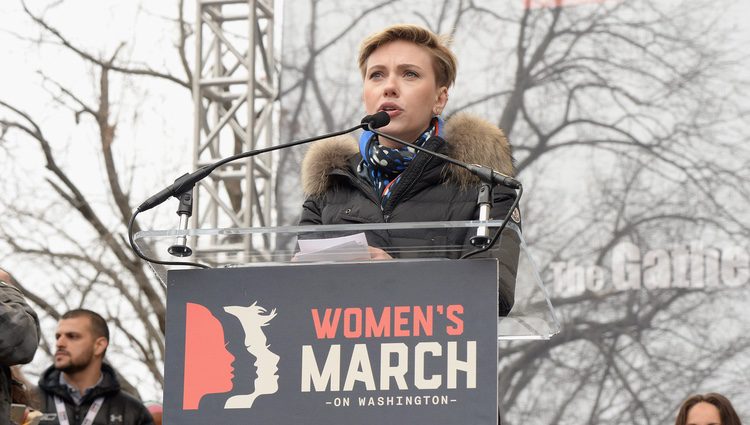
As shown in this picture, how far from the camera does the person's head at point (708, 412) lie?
496cm

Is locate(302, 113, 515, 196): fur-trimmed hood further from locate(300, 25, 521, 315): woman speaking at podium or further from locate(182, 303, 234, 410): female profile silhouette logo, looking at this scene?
locate(182, 303, 234, 410): female profile silhouette logo

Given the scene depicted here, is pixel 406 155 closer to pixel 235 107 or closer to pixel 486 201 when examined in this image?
pixel 486 201

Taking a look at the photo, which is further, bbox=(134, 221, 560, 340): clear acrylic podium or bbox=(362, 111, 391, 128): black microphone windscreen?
bbox=(362, 111, 391, 128): black microphone windscreen

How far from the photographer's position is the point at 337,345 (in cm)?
209

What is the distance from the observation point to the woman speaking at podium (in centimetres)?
280

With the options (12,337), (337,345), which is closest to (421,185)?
(337,345)

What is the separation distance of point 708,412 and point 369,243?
3.14 m

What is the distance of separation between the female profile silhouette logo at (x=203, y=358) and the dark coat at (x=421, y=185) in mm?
703

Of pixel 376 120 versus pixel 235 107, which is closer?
pixel 376 120

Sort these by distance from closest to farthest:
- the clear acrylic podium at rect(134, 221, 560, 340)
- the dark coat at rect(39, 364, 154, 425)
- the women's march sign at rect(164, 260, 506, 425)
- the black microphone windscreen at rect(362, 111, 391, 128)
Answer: the women's march sign at rect(164, 260, 506, 425), the clear acrylic podium at rect(134, 221, 560, 340), the black microphone windscreen at rect(362, 111, 391, 128), the dark coat at rect(39, 364, 154, 425)

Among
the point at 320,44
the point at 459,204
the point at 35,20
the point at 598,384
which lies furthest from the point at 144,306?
the point at 459,204

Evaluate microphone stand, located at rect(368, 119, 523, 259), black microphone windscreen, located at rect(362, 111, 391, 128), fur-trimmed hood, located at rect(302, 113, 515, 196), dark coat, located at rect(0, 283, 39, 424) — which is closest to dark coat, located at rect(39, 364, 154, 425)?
dark coat, located at rect(0, 283, 39, 424)

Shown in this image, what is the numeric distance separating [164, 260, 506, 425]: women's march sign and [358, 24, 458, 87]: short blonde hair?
96 cm

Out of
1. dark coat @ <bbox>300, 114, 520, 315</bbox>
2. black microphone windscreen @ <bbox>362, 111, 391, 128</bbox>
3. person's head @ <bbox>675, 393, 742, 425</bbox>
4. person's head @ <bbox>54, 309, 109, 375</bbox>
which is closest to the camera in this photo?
black microphone windscreen @ <bbox>362, 111, 391, 128</bbox>
